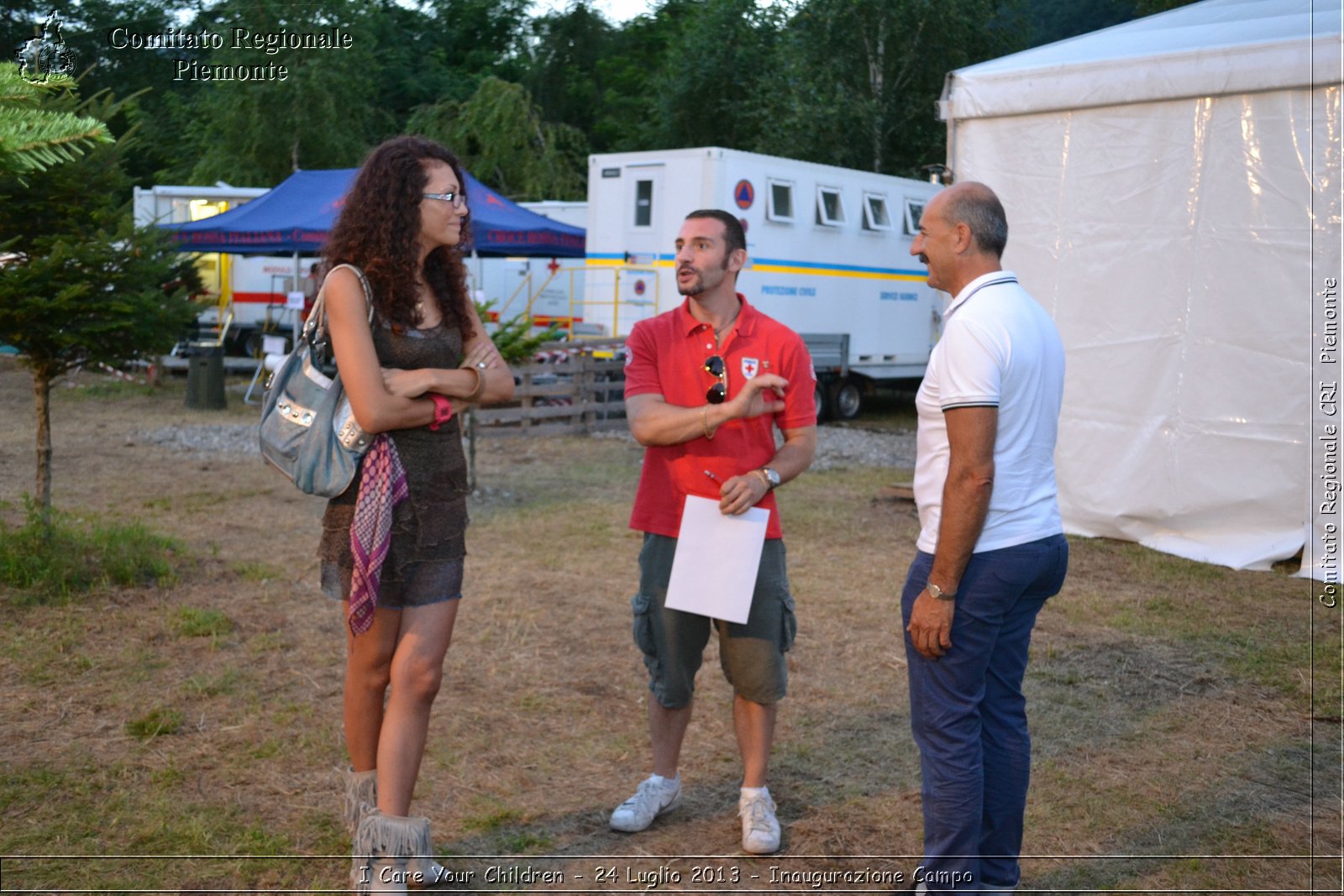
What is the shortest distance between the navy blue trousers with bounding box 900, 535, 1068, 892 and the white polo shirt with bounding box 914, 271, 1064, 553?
0.07 metres

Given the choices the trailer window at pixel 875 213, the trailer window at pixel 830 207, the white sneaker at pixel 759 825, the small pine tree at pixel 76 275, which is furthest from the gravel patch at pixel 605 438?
the white sneaker at pixel 759 825

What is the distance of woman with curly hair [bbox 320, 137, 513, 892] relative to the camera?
3006 mm

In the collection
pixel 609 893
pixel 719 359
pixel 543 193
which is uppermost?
pixel 543 193

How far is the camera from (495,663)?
535cm

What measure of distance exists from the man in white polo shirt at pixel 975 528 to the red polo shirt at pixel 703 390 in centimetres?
60

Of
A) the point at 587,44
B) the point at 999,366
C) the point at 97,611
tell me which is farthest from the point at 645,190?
the point at 587,44

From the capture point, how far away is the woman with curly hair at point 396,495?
3006 millimetres

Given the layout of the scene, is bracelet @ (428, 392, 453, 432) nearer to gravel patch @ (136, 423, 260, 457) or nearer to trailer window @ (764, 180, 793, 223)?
gravel patch @ (136, 423, 260, 457)

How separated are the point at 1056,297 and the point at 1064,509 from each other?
147 centimetres

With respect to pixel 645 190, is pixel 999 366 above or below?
below

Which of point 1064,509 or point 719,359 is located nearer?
point 719,359

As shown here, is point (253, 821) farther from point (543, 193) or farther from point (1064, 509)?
point (543, 193)

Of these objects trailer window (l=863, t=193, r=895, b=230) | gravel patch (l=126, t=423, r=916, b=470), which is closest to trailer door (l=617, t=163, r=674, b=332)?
gravel patch (l=126, t=423, r=916, b=470)

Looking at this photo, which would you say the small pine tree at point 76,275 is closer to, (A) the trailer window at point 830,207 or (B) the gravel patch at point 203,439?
(B) the gravel patch at point 203,439
